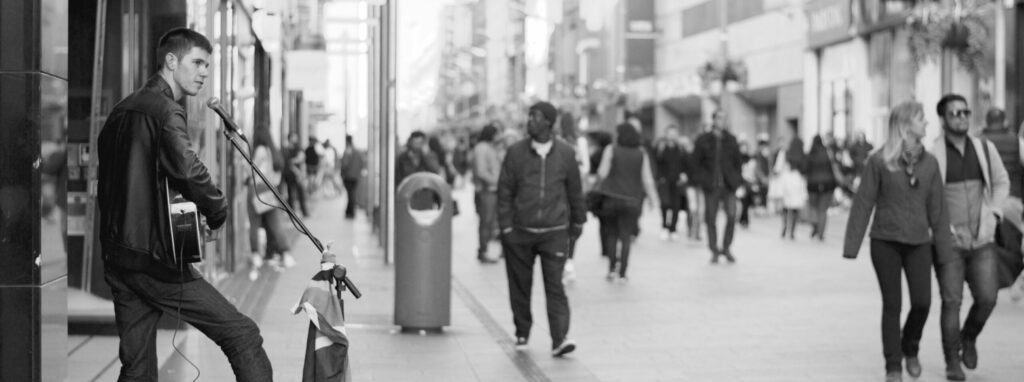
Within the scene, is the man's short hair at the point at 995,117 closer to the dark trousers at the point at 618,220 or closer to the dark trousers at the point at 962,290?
the dark trousers at the point at 962,290

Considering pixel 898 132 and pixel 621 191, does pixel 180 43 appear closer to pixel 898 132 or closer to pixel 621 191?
pixel 898 132

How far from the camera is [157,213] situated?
19.9 feet

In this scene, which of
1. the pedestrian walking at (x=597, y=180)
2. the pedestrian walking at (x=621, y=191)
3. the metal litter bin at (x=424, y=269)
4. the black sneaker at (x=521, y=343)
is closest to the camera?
the black sneaker at (x=521, y=343)

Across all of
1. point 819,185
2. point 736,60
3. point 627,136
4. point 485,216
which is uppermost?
point 736,60

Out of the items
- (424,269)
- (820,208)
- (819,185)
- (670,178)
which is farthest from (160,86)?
(819,185)

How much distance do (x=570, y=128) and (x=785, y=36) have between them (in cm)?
3406

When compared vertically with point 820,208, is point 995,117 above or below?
above

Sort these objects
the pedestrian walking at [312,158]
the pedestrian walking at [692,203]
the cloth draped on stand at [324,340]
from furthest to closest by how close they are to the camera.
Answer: the pedestrian walking at [312,158], the pedestrian walking at [692,203], the cloth draped on stand at [324,340]

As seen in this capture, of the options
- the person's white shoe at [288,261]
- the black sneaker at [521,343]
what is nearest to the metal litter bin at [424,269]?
the black sneaker at [521,343]

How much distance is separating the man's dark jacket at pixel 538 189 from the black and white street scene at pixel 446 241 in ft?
0.06

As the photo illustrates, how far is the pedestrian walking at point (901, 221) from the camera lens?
8922 millimetres

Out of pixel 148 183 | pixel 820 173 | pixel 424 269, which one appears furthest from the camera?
pixel 820 173

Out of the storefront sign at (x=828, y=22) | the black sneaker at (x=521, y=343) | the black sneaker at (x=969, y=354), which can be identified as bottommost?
the black sneaker at (x=521, y=343)

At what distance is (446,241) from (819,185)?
13098mm
